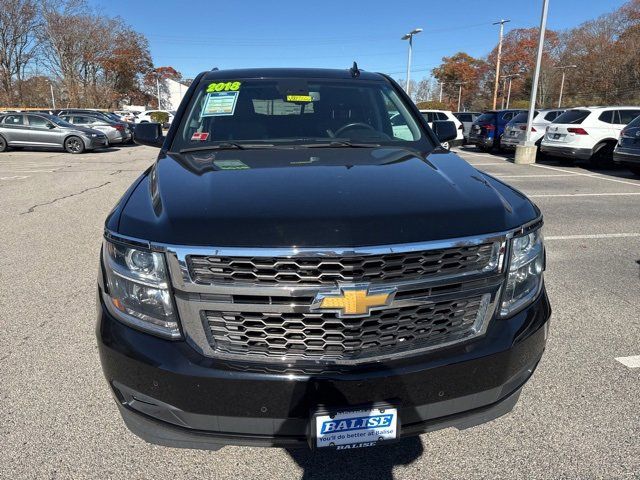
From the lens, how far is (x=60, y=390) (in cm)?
270

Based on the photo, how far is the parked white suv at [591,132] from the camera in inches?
505

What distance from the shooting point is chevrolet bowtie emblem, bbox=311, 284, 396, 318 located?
5.26 feet

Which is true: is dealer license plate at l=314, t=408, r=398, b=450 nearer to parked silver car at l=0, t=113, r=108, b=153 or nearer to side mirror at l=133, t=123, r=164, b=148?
side mirror at l=133, t=123, r=164, b=148

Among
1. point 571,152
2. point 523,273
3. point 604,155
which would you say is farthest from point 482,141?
point 523,273

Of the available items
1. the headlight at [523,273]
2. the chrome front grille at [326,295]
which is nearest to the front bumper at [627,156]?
the headlight at [523,273]

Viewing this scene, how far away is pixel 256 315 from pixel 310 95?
211cm

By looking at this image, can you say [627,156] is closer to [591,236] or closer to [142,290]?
[591,236]

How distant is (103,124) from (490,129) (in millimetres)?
17132

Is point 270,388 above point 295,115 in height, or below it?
below

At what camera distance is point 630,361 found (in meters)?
3.02

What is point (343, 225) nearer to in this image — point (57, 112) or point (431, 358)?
point (431, 358)

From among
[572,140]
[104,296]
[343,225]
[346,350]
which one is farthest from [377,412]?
[572,140]

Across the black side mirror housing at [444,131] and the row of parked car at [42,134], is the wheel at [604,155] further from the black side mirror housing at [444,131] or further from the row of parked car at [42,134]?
the row of parked car at [42,134]

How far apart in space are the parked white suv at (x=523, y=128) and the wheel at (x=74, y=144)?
16.5 meters
